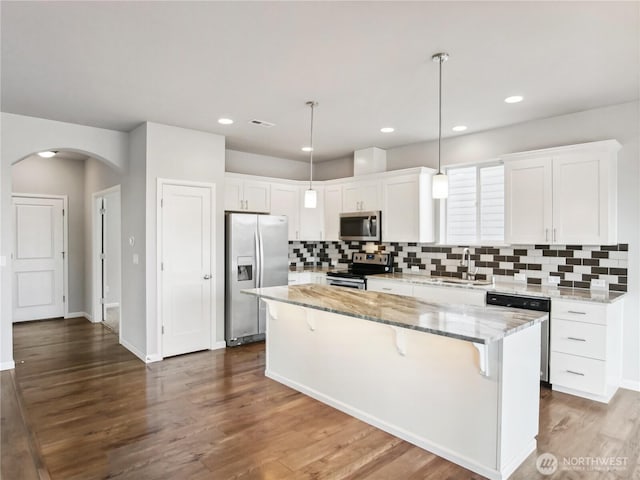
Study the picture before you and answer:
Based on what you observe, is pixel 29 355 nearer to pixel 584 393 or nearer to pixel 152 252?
pixel 152 252

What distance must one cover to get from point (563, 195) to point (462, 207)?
127 centimetres

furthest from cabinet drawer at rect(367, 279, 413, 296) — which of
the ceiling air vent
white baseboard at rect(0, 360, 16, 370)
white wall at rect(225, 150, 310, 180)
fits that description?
white baseboard at rect(0, 360, 16, 370)

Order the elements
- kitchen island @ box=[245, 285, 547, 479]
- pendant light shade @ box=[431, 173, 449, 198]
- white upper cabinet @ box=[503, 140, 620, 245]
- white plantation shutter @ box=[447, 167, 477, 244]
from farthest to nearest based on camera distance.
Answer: white plantation shutter @ box=[447, 167, 477, 244] → white upper cabinet @ box=[503, 140, 620, 245] → pendant light shade @ box=[431, 173, 449, 198] → kitchen island @ box=[245, 285, 547, 479]

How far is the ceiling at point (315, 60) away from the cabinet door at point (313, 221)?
6.46 ft

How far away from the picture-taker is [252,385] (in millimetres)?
3773

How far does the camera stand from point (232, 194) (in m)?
5.52

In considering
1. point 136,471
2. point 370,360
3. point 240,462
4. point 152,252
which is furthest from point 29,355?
point 370,360

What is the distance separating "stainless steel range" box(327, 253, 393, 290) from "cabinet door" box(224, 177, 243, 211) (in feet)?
5.31

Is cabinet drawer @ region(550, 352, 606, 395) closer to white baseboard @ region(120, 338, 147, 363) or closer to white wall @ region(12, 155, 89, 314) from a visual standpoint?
white baseboard @ region(120, 338, 147, 363)

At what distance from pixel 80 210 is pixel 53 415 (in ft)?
15.0

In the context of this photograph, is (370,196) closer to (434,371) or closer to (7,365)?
(434,371)

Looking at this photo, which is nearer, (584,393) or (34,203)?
(584,393)

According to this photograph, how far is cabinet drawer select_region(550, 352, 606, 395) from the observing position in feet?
11.2

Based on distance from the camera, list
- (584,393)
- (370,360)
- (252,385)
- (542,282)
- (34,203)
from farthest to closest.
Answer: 1. (34,203)
2. (542,282)
3. (252,385)
4. (584,393)
5. (370,360)
